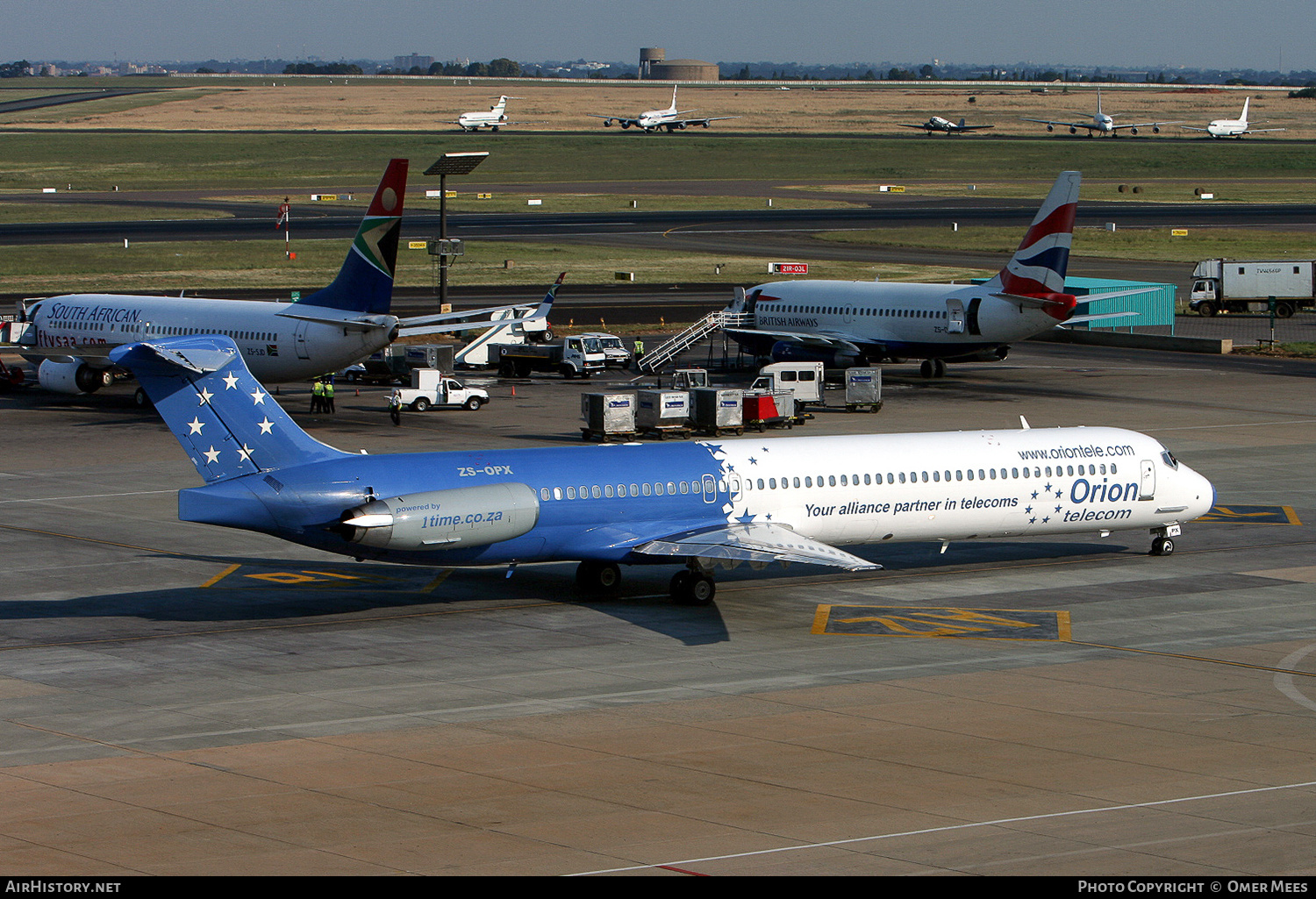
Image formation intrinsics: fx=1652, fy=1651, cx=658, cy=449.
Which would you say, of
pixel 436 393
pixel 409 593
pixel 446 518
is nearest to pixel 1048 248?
pixel 436 393

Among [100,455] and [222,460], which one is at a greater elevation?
[222,460]

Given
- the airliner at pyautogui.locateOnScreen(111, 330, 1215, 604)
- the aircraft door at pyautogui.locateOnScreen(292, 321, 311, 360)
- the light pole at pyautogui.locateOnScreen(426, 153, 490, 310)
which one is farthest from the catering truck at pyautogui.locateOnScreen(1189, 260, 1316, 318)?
the airliner at pyautogui.locateOnScreen(111, 330, 1215, 604)

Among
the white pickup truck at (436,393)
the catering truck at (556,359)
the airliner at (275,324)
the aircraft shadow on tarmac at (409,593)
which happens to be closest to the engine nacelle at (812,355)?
the catering truck at (556,359)

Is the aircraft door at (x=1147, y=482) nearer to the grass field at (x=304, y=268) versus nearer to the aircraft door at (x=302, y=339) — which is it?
the aircraft door at (x=302, y=339)

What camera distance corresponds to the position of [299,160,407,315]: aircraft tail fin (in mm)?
69188

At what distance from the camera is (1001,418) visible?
7012 centimetres

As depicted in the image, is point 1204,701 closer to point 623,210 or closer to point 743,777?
point 743,777

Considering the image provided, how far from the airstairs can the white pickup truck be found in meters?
13.7

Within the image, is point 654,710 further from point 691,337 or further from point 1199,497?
point 691,337

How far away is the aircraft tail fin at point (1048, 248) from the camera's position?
7512cm

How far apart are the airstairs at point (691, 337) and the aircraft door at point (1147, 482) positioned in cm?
4328

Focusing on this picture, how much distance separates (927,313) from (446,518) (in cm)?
5133

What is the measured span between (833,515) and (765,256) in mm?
95144
